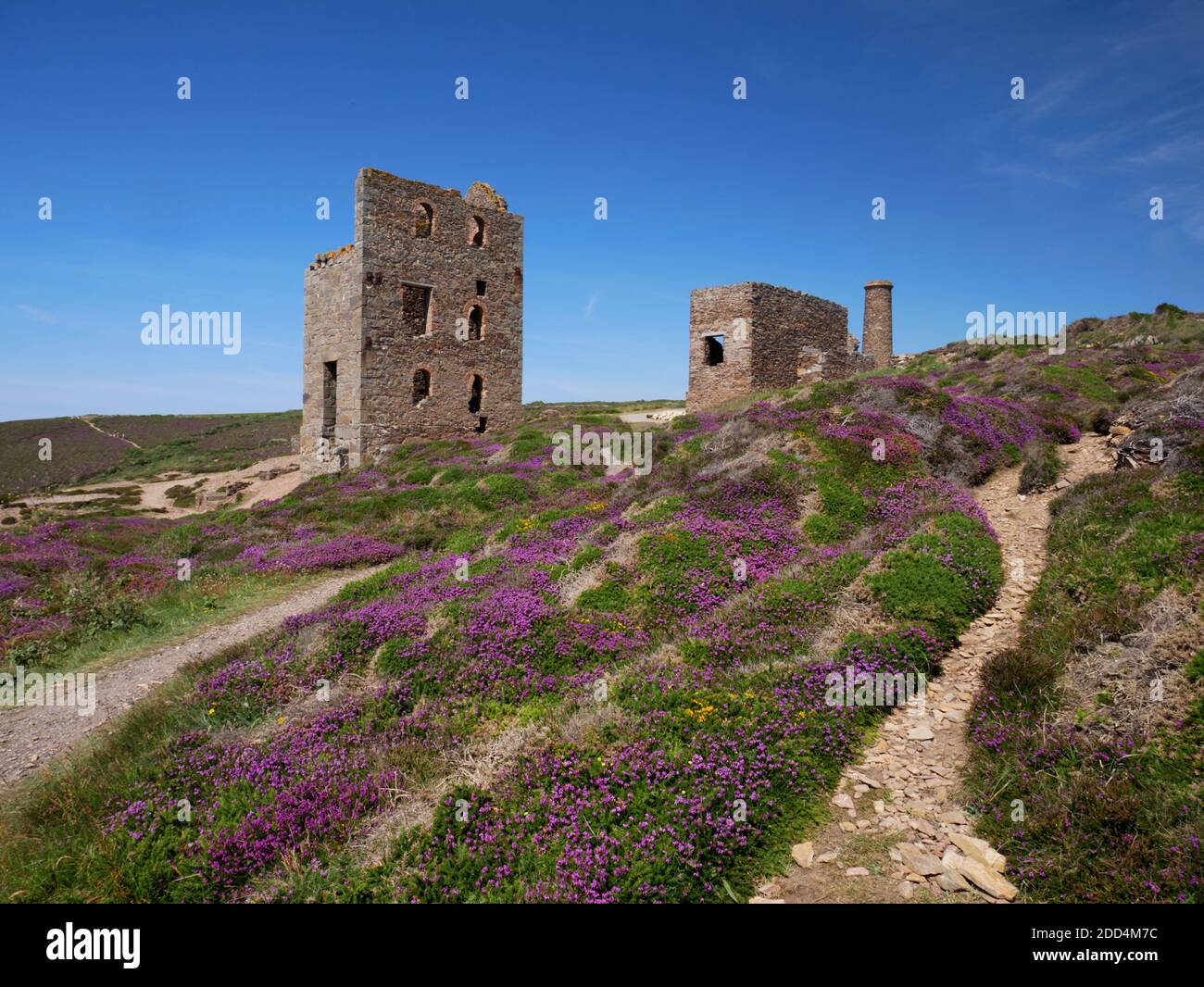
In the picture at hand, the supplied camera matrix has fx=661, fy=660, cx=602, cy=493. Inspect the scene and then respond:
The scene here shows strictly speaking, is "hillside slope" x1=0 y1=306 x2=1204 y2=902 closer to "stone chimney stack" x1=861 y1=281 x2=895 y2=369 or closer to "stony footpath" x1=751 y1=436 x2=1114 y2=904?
Result: "stony footpath" x1=751 y1=436 x2=1114 y2=904

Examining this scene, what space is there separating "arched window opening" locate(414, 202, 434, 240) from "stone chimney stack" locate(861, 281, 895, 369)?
2748cm

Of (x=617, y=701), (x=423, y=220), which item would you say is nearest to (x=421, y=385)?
(x=423, y=220)

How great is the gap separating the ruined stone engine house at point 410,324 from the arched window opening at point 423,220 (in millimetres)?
49

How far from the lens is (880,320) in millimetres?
42156

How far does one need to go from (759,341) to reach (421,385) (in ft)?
52.7

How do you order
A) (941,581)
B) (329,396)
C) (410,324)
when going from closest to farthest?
(941,581)
(410,324)
(329,396)

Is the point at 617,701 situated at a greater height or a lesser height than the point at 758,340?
lesser

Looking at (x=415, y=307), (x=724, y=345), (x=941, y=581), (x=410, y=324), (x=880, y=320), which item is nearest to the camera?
(x=941, y=581)

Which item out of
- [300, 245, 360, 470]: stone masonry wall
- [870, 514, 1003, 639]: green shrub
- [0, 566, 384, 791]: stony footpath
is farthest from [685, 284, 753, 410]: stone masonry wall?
[0, 566, 384, 791]: stony footpath

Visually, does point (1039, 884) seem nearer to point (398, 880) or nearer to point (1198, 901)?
point (1198, 901)

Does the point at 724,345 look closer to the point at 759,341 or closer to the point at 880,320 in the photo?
the point at 759,341

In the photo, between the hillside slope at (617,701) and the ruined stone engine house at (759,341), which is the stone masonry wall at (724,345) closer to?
the ruined stone engine house at (759,341)

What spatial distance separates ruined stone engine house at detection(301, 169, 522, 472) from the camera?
28.6 metres
